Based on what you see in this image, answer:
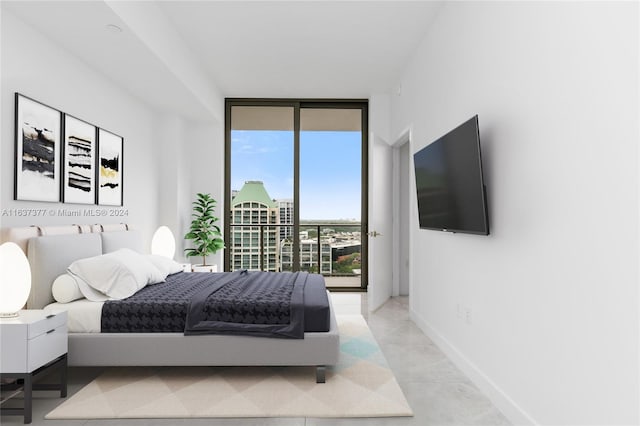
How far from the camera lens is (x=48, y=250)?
2805mm

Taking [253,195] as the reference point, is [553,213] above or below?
below

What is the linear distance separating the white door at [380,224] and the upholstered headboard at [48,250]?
10.4 ft

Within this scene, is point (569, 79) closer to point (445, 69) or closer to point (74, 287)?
point (445, 69)

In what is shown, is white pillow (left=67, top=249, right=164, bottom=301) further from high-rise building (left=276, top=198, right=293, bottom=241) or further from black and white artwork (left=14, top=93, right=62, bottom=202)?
high-rise building (left=276, top=198, right=293, bottom=241)

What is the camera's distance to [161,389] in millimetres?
2625

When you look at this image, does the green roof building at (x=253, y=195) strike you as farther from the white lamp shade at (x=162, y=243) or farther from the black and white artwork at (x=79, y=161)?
the black and white artwork at (x=79, y=161)

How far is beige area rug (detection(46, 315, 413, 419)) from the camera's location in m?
2.33

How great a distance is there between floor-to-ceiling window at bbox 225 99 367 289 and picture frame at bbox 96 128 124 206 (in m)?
2.06

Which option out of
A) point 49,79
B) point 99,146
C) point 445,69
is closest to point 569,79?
point 445,69

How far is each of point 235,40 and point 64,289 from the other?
276 cm

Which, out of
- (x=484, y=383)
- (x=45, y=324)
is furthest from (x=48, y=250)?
(x=484, y=383)

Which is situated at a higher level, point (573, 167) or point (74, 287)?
point (573, 167)

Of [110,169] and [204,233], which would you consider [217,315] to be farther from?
[204,233]

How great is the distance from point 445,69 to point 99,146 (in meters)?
3.19
